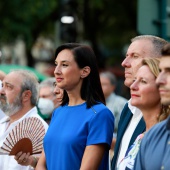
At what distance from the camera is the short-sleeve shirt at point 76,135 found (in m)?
6.16

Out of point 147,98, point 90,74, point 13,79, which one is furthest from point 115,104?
point 147,98

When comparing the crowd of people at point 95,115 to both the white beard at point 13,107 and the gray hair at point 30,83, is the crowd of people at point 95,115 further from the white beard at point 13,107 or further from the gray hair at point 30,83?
the gray hair at point 30,83

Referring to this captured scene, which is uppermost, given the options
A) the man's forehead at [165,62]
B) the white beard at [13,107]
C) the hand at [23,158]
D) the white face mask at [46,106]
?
the man's forehead at [165,62]

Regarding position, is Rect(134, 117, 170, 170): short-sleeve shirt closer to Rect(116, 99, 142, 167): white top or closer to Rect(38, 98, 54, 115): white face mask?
Rect(116, 99, 142, 167): white top

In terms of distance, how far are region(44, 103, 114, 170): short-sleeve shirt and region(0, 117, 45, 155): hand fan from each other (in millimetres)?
630

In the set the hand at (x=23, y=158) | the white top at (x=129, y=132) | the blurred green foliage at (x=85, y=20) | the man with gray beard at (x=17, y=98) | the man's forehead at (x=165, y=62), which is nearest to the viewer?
the man's forehead at (x=165, y=62)

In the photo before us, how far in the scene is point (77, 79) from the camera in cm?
646

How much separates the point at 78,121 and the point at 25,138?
91cm

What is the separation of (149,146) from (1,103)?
3.32m

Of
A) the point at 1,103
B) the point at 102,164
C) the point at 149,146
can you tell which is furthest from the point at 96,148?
the point at 1,103

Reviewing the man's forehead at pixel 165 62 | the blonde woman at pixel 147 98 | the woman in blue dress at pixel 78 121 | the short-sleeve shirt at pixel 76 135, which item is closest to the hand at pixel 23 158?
the woman in blue dress at pixel 78 121

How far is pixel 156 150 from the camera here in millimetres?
4949

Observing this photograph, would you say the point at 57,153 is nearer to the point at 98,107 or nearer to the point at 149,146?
the point at 98,107

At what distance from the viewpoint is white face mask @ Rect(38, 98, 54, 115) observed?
928 centimetres
